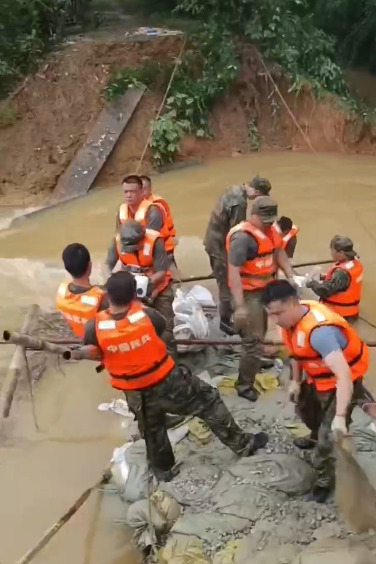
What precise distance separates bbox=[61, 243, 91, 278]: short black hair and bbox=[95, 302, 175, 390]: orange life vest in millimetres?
520

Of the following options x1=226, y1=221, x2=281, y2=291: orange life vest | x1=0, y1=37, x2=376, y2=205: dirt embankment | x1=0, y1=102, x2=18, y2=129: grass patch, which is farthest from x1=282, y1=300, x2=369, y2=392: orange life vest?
x1=0, y1=102, x2=18, y2=129: grass patch

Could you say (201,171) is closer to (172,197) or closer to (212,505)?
(172,197)

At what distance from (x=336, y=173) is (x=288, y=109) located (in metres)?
1.81

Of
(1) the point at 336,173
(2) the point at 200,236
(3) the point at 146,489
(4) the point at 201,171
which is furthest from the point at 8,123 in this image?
(3) the point at 146,489

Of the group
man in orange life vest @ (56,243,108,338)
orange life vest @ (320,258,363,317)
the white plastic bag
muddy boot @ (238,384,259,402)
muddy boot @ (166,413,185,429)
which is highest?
man in orange life vest @ (56,243,108,338)

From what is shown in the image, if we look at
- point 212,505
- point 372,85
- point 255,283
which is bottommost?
point 372,85

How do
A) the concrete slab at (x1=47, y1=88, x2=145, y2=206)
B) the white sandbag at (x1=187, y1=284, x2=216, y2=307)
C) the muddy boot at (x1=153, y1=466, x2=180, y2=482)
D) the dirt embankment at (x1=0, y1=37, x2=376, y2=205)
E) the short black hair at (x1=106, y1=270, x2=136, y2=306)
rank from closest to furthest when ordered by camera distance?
the short black hair at (x1=106, y1=270, x2=136, y2=306) < the muddy boot at (x1=153, y1=466, x2=180, y2=482) < the white sandbag at (x1=187, y1=284, x2=216, y2=307) < the concrete slab at (x1=47, y1=88, x2=145, y2=206) < the dirt embankment at (x1=0, y1=37, x2=376, y2=205)

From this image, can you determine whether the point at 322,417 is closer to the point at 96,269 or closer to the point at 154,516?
the point at 154,516

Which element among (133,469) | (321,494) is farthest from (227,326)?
(321,494)

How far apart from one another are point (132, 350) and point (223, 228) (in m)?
2.47

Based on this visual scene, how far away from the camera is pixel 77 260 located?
4.95 m

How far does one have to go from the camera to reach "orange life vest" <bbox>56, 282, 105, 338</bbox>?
4.98m

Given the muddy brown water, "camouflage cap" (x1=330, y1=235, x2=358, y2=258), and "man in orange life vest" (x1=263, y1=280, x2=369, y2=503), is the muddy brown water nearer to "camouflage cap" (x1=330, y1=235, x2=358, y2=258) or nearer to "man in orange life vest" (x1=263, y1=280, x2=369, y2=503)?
"camouflage cap" (x1=330, y1=235, x2=358, y2=258)

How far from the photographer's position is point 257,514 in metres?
4.62
